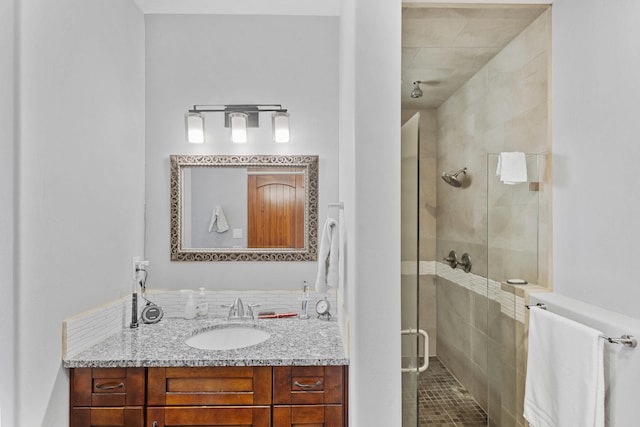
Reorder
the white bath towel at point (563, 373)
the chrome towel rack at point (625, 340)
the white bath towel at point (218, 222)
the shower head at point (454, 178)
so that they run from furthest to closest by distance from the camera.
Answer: the shower head at point (454, 178) < the white bath towel at point (218, 222) < the white bath towel at point (563, 373) < the chrome towel rack at point (625, 340)

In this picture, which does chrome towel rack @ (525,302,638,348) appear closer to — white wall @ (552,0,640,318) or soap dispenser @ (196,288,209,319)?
white wall @ (552,0,640,318)

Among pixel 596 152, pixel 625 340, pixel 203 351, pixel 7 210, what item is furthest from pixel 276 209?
pixel 625 340

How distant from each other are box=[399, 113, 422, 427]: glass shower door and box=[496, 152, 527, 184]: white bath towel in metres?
0.71

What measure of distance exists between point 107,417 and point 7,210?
973 millimetres

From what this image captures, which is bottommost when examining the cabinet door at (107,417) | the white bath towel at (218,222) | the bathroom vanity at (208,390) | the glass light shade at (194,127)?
the cabinet door at (107,417)

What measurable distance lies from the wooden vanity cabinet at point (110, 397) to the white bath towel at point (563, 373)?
1.76m

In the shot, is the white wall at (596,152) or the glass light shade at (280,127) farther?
the glass light shade at (280,127)

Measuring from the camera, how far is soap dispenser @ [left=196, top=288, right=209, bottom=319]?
2.46 m

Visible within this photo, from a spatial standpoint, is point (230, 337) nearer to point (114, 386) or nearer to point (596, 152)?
point (114, 386)

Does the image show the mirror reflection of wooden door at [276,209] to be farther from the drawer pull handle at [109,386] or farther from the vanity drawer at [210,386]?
the drawer pull handle at [109,386]

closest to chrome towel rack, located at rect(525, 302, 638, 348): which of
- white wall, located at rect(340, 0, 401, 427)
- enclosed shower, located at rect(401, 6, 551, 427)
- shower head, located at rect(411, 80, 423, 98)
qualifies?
enclosed shower, located at rect(401, 6, 551, 427)

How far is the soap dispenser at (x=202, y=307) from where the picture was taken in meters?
2.46

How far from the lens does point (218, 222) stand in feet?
8.29

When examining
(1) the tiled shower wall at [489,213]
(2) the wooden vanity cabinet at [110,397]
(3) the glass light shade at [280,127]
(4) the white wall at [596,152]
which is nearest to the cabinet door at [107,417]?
(2) the wooden vanity cabinet at [110,397]
